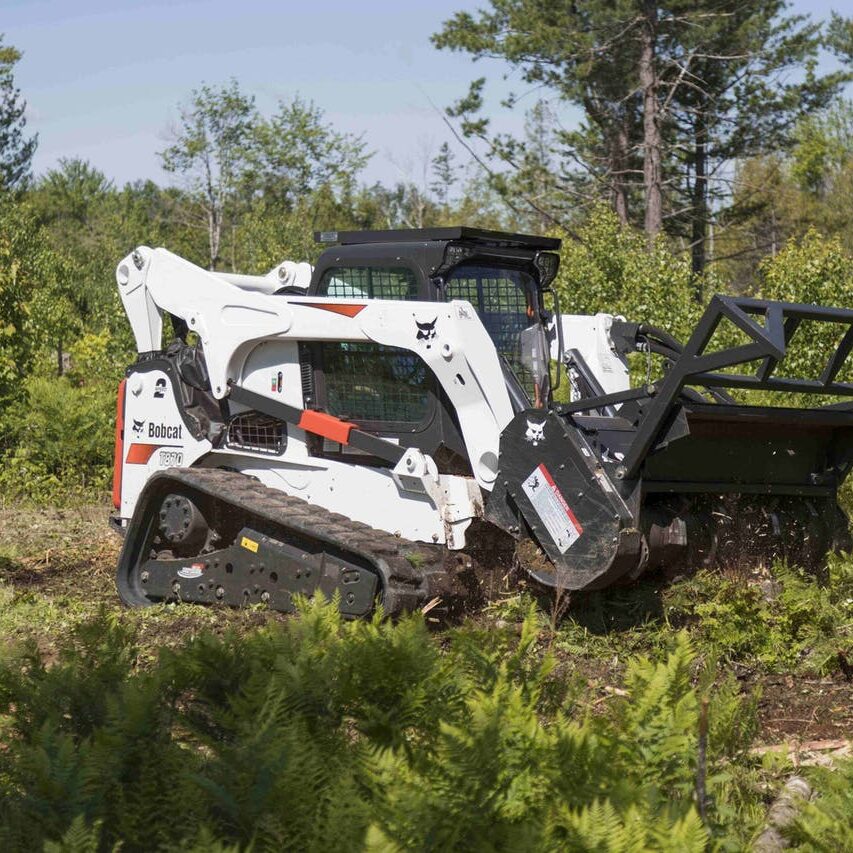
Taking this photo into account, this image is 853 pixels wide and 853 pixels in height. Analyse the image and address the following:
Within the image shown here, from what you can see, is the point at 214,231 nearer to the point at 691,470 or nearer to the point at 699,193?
the point at 699,193

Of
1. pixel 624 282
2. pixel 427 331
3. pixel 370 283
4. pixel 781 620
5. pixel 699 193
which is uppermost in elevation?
pixel 699 193

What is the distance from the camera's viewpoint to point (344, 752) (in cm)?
398

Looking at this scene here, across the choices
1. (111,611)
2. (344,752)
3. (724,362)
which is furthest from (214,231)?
(344,752)

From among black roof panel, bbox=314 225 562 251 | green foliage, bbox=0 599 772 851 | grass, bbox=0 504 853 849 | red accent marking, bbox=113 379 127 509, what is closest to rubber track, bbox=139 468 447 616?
grass, bbox=0 504 853 849

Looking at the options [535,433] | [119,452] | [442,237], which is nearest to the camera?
[535,433]

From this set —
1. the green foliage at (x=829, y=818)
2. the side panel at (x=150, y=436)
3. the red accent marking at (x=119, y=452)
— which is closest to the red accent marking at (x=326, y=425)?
the side panel at (x=150, y=436)

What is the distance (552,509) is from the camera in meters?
7.13

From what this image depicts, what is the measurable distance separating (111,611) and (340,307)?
2295 millimetres

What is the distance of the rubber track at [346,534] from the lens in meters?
7.43

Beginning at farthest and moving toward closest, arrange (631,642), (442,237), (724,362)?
(442,237), (631,642), (724,362)

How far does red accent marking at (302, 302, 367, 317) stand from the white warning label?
161cm

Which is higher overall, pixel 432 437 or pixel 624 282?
pixel 624 282

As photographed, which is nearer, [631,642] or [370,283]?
[631,642]

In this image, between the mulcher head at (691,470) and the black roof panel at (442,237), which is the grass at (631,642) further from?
the black roof panel at (442,237)
